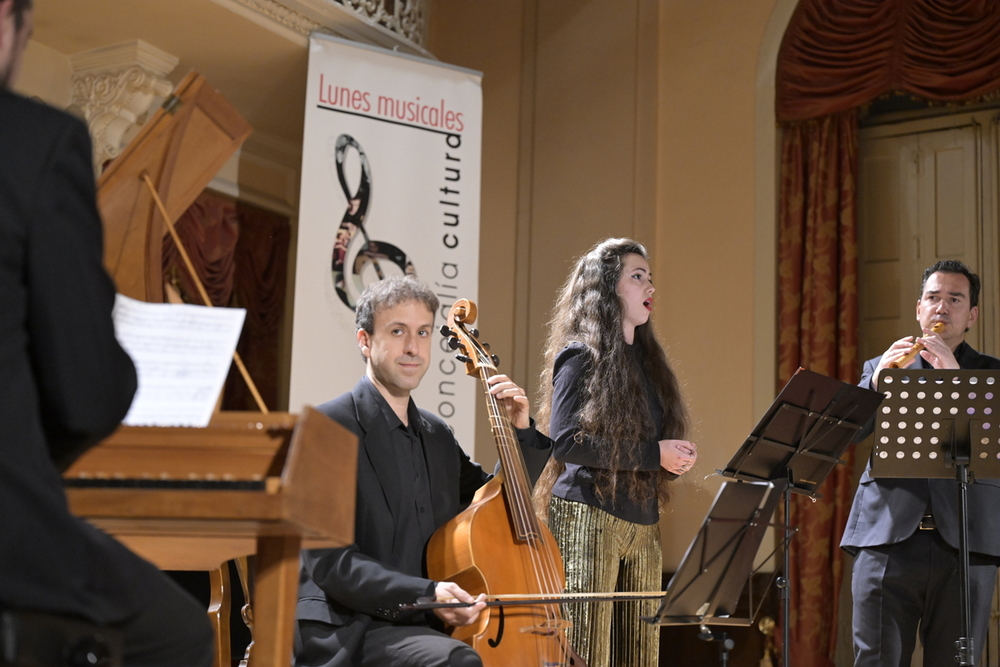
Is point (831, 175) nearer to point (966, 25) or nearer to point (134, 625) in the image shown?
point (966, 25)

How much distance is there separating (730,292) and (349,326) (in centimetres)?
193

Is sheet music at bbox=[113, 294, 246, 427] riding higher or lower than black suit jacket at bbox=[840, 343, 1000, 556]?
higher

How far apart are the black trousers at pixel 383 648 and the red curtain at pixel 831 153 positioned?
320 cm

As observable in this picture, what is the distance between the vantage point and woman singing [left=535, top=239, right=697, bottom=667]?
11.1 ft

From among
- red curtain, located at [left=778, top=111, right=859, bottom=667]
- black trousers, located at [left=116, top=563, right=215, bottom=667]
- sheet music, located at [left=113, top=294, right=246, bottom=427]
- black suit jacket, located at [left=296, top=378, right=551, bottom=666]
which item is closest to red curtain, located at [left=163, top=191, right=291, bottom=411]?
red curtain, located at [left=778, top=111, right=859, bottom=667]

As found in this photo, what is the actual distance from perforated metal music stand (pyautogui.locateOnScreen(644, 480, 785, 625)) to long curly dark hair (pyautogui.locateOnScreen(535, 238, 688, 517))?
92 cm

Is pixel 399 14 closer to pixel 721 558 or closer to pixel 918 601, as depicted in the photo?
pixel 918 601

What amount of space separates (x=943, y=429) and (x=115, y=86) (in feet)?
14.2

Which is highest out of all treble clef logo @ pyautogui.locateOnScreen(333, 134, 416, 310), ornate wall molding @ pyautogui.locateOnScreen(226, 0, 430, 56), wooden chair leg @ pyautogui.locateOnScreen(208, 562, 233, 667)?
ornate wall molding @ pyautogui.locateOnScreen(226, 0, 430, 56)

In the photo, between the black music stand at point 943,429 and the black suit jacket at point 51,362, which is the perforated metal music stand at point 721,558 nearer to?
the black music stand at point 943,429

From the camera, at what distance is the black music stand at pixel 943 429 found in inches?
125

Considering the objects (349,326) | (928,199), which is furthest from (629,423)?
(928,199)

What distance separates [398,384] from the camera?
2.79m

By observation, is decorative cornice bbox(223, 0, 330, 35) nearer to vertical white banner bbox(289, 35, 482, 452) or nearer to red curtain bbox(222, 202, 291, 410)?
vertical white banner bbox(289, 35, 482, 452)
